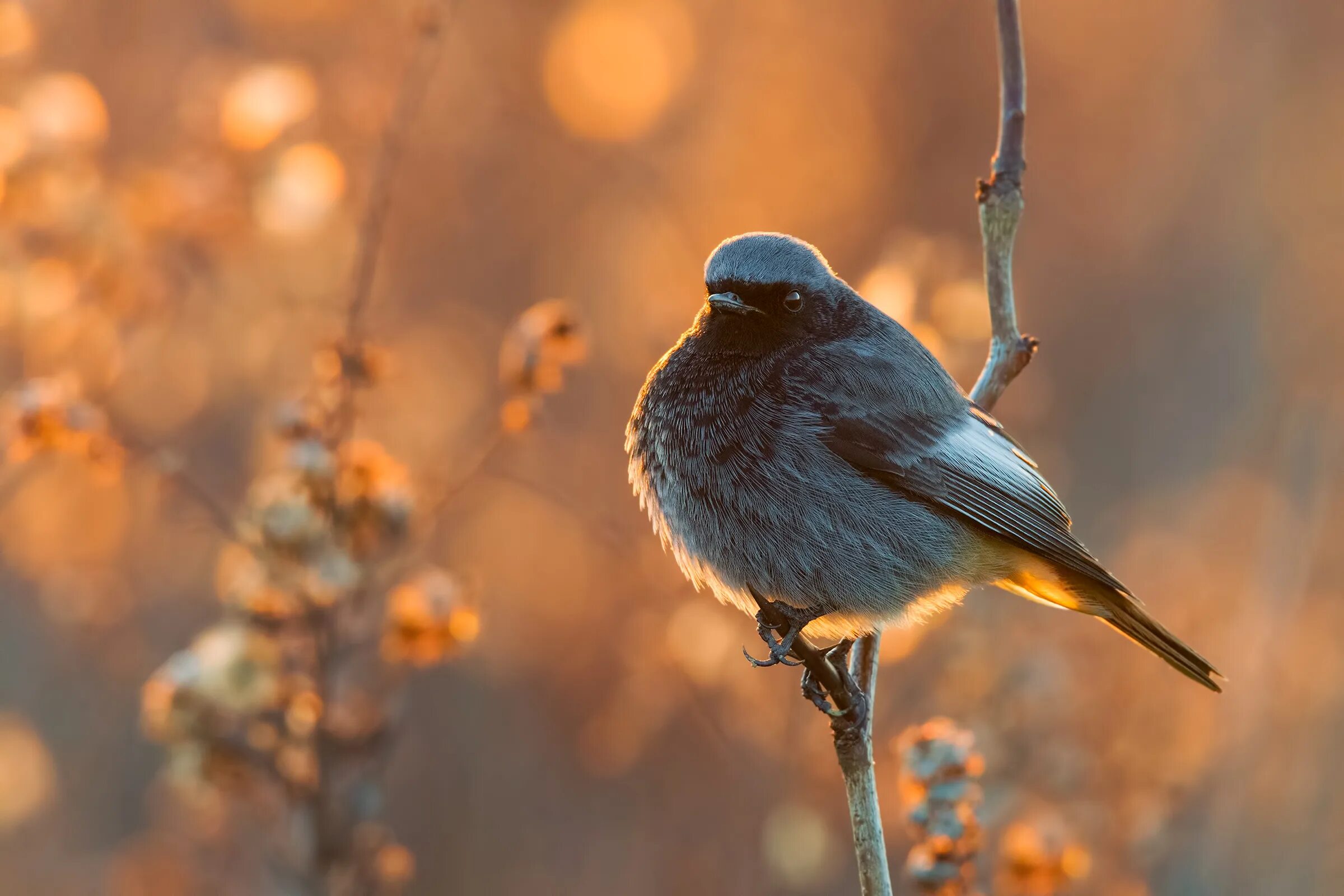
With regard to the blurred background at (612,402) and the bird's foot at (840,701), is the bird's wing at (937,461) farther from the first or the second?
the bird's foot at (840,701)

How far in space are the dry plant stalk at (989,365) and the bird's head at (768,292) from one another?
0.61 meters

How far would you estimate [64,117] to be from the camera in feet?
11.8

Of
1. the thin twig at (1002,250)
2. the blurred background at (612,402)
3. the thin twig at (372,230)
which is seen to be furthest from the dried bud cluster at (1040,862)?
the thin twig at (372,230)

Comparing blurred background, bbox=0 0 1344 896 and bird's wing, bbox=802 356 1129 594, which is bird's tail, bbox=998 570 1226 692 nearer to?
bird's wing, bbox=802 356 1129 594

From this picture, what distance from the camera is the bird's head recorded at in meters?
3.32

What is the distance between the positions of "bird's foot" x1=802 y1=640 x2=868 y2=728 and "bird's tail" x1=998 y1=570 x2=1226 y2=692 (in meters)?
0.87

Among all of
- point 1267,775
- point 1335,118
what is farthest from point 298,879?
point 1335,118

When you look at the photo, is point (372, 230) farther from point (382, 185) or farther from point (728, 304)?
point (728, 304)

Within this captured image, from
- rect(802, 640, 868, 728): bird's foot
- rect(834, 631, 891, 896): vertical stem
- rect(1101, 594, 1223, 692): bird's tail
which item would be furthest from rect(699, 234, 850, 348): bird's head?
rect(834, 631, 891, 896): vertical stem

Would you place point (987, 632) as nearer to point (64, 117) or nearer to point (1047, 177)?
point (64, 117)

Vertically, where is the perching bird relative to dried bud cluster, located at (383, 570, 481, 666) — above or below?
above

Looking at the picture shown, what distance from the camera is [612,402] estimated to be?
6.21m

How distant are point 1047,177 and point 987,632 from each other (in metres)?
4.10

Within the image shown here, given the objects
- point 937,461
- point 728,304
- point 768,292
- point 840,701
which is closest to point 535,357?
point 728,304
